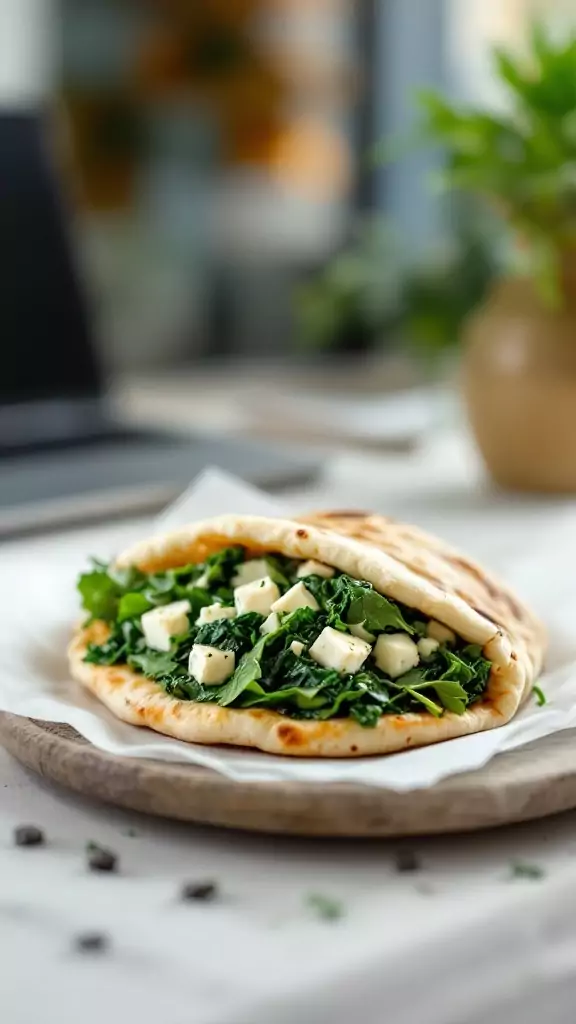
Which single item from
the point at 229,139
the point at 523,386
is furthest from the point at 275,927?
the point at 229,139

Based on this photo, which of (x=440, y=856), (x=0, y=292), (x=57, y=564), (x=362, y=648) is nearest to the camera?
(x=440, y=856)

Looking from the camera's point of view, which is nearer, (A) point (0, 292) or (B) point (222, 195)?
(A) point (0, 292)

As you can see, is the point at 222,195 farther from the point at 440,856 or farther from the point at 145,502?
the point at 440,856

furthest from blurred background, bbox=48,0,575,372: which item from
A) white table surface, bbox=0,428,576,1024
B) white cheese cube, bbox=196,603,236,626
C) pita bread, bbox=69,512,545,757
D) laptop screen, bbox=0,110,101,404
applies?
white table surface, bbox=0,428,576,1024

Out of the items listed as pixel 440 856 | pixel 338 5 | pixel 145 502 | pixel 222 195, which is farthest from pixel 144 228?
pixel 440 856

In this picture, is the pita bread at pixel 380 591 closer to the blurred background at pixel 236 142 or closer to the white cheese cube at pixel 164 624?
the white cheese cube at pixel 164 624

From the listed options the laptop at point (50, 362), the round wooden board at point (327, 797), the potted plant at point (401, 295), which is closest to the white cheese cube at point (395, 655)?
the round wooden board at point (327, 797)

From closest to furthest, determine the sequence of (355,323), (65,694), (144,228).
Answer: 1. (65,694)
2. (355,323)
3. (144,228)

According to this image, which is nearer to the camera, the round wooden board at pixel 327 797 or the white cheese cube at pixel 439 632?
the round wooden board at pixel 327 797
